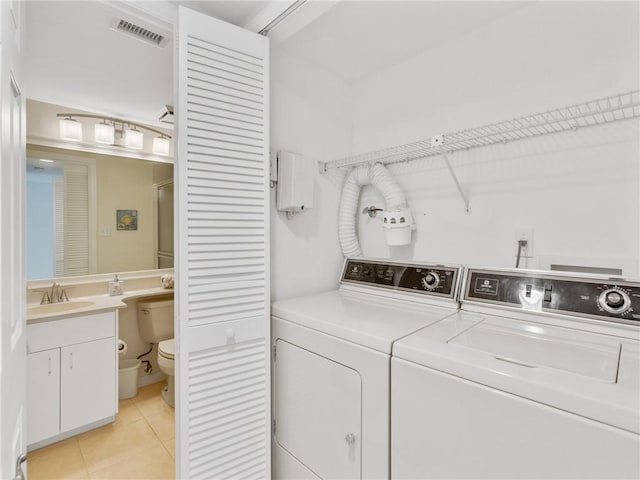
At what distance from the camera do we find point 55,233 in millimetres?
2684

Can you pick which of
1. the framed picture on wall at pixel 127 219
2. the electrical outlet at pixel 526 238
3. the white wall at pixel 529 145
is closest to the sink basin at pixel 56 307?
the framed picture on wall at pixel 127 219

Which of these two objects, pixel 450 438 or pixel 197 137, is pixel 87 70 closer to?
pixel 197 137

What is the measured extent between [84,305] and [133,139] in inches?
62.9

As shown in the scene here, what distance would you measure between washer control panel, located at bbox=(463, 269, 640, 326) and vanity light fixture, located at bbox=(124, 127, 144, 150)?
3150 millimetres

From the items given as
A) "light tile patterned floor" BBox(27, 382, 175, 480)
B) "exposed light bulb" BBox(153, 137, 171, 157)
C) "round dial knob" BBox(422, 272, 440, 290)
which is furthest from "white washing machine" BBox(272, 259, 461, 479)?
"exposed light bulb" BBox(153, 137, 171, 157)

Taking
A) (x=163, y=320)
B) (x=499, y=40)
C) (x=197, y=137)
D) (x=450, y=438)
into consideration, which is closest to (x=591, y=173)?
(x=499, y=40)

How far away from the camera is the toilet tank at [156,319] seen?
2986 millimetres

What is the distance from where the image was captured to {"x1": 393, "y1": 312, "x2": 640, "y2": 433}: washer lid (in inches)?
29.9

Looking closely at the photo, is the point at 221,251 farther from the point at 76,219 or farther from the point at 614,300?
the point at 76,219

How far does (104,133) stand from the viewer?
9.49 feet

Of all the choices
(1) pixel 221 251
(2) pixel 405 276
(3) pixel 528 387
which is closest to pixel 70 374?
(1) pixel 221 251

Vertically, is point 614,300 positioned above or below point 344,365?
above

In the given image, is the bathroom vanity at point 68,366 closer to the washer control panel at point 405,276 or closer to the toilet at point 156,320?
the toilet at point 156,320

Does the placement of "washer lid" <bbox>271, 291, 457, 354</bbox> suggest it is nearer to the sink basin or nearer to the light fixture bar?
the sink basin
